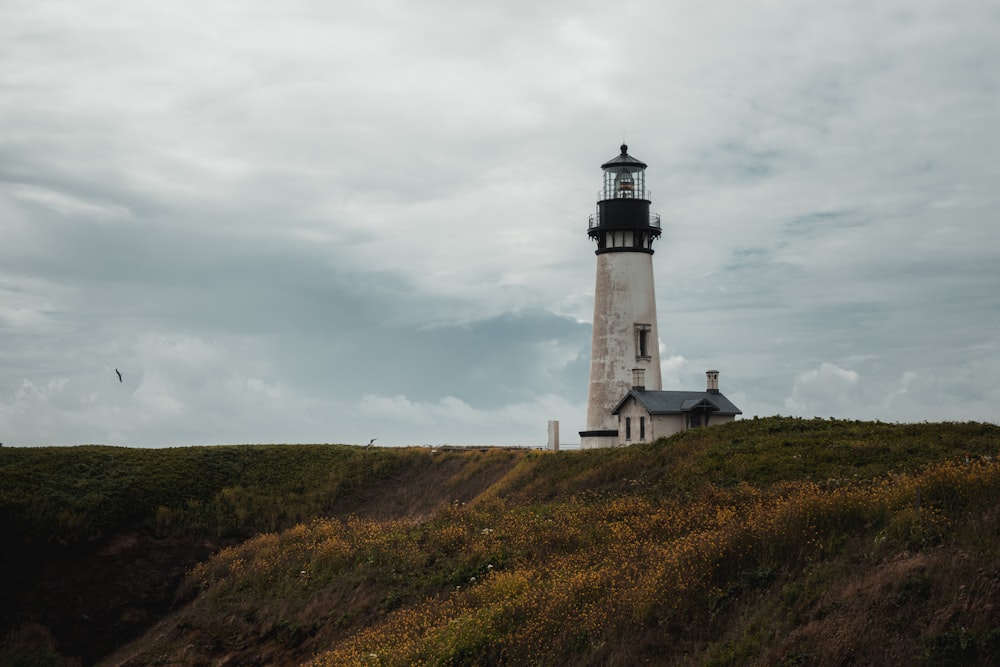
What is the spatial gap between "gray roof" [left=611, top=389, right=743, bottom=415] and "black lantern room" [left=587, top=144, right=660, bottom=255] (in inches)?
336

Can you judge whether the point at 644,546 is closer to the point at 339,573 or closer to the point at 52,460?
the point at 339,573

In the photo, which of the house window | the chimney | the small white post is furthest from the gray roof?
the small white post

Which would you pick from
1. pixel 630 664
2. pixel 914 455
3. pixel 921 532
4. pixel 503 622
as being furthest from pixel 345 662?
pixel 914 455

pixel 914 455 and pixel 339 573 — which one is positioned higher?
pixel 914 455

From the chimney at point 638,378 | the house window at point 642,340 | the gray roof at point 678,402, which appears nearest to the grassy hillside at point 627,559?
the gray roof at point 678,402

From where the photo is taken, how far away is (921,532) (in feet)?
47.5

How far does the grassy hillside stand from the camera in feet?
42.6

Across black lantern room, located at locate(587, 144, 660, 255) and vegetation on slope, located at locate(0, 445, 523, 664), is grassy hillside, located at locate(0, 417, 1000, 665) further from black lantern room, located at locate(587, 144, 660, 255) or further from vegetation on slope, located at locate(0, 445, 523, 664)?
black lantern room, located at locate(587, 144, 660, 255)

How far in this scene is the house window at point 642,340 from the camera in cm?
4528

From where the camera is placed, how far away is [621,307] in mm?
45625

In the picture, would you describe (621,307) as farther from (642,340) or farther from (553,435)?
(553,435)

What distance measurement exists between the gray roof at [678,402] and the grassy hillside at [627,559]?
6800mm

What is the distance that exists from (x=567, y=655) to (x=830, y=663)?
509 cm

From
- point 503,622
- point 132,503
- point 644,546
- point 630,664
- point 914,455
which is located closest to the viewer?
point 630,664
